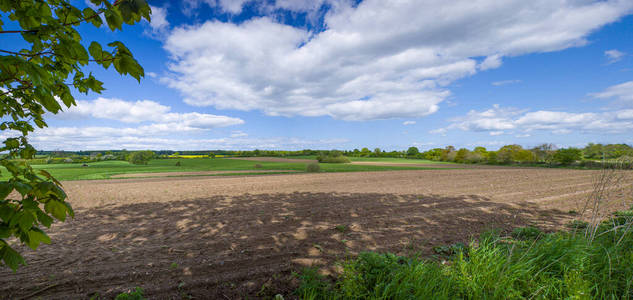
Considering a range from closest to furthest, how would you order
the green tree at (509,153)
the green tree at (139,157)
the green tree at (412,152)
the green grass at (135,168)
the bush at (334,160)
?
1. the green grass at (135,168)
2. the green tree at (139,157)
3. the green tree at (509,153)
4. the bush at (334,160)
5. the green tree at (412,152)

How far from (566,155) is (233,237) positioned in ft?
174

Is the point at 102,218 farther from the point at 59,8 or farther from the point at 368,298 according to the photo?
the point at 368,298

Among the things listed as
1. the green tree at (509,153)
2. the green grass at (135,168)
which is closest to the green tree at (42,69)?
the green grass at (135,168)

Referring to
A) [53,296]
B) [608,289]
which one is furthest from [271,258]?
[608,289]

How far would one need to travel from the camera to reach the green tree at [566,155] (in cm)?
3697

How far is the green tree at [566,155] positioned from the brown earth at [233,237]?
3721 centimetres

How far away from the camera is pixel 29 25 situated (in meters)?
2.05

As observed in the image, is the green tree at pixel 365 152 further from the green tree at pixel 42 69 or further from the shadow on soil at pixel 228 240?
the green tree at pixel 42 69

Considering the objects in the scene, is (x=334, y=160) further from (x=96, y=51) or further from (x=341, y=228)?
(x=96, y=51)

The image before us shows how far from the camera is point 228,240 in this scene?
6137 mm

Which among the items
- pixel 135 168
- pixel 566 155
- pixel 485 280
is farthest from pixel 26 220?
pixel 566 155

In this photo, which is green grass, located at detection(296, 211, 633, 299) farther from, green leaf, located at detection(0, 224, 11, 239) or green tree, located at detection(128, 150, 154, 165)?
green tree, located at detection(128, 150, 154, 165)

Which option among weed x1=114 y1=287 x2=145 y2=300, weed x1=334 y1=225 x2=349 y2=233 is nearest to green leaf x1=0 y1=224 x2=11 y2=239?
weed x1=114 y1=287 x2=145 y2=300

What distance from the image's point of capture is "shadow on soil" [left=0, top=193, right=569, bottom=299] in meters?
4.11
